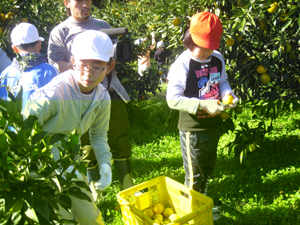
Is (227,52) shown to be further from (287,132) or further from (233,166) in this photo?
(287,132)

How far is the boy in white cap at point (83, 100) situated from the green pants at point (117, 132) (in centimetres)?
9

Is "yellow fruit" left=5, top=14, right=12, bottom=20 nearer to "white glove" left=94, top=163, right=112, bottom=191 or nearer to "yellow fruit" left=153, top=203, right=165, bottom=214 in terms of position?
"white glove" left=94, top=163, right=112, bottom=191

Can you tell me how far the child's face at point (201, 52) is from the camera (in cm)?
96

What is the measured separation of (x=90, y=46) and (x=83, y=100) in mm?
195

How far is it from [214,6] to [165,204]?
2.50 feet

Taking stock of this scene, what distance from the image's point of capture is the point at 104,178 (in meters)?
0.87

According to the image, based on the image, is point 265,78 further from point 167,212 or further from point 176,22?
point 167,212

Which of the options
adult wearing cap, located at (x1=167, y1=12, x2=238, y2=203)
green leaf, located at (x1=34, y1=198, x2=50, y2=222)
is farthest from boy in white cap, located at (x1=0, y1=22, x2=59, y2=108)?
adult wearing cap, located at (x1=167, y1=12, x2=238, y2=203)

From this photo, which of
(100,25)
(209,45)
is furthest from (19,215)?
(209,45)

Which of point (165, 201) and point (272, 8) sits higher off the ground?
point (272, 8)

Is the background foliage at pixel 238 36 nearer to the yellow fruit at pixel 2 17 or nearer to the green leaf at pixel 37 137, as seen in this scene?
the yellow fruit at pixel 2 17

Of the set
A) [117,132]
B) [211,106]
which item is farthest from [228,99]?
[117,132]

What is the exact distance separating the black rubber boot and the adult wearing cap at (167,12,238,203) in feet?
0.74

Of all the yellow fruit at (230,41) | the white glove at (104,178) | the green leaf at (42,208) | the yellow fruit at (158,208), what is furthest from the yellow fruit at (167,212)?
the green leaf at (42,208)
